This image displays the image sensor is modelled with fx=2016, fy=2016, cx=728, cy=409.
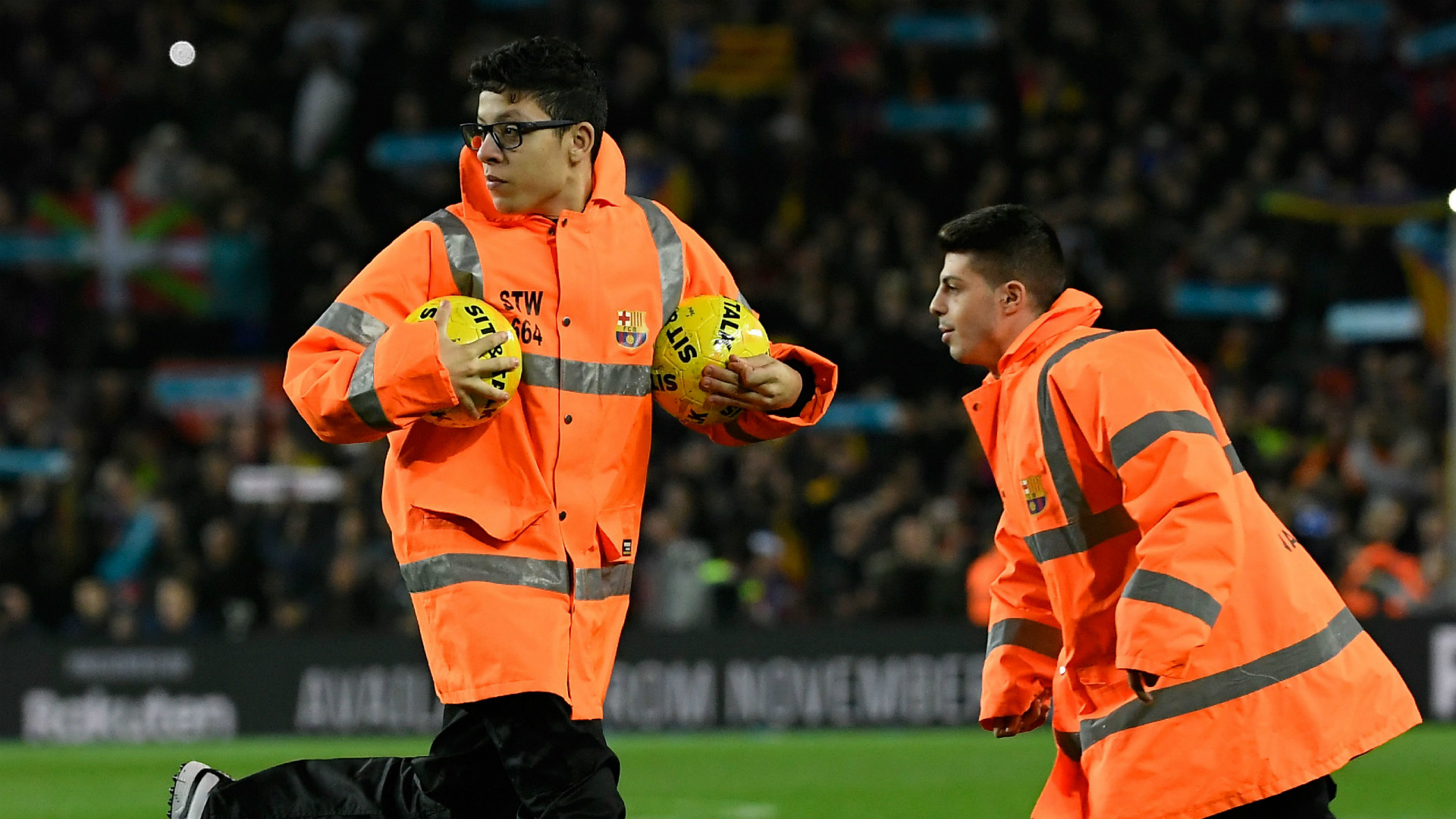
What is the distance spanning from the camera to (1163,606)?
14.6 feet

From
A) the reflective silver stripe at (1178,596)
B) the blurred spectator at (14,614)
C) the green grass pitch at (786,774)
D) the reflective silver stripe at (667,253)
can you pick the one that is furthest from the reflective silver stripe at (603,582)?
the blurred spectator at (14,614)

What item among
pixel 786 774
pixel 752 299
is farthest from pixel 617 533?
pixel 752 299

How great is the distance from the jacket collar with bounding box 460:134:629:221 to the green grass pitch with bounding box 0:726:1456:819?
16.9 ft

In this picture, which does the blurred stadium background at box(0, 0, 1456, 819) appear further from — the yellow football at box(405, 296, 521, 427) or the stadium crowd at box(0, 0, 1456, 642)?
the yellow football at box(405, 296, 521, 427)

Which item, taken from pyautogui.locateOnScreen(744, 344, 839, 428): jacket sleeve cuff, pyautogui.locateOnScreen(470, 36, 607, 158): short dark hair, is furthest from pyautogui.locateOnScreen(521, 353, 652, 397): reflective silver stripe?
pyautogui.locateOnScreen(470, 36, 607, 158): short dark hair

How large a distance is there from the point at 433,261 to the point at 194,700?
1081 centimetres

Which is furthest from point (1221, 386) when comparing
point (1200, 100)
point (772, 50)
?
point (772, 50)

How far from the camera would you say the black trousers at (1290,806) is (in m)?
4.68

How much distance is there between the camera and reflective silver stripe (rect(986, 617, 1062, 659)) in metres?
5.23

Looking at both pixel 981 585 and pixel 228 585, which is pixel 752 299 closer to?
pixel 981 585

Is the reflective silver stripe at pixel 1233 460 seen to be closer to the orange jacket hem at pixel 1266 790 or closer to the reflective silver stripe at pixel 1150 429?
the reflective silver stripe at pixel 1150 429

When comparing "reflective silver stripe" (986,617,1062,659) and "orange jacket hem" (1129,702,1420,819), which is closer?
"orange jacket hem" (1129,702,1420,819)

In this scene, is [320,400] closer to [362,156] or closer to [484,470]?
[484,470]

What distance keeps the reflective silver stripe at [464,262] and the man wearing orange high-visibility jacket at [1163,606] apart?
1332 mm
